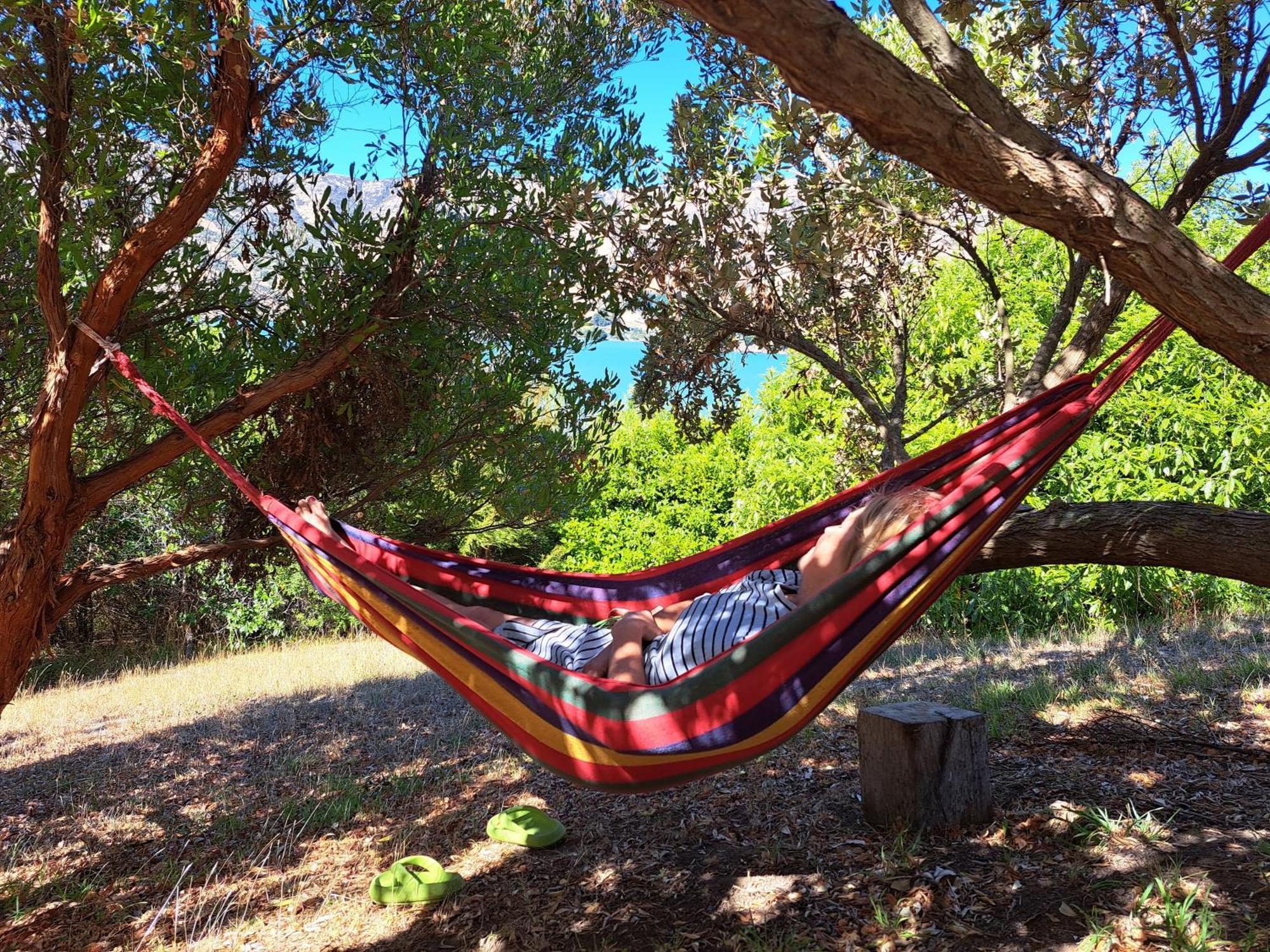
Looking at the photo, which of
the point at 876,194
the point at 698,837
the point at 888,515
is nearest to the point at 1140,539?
the point at 888,515

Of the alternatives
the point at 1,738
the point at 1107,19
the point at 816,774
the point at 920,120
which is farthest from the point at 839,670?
the point at 1,738

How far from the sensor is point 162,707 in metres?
4.82

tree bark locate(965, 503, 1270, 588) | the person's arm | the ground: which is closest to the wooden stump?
the ground

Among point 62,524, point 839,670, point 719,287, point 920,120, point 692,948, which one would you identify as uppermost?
point 719,287

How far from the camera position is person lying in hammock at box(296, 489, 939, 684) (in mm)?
2178

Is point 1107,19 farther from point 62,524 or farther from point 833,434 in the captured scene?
point 62,524

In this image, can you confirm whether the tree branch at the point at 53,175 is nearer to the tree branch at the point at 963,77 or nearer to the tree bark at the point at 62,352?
the tree bark at the point at 62,352

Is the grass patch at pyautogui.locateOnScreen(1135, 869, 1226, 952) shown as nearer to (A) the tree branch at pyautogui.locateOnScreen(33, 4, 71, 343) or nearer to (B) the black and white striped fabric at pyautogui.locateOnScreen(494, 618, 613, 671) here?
(B) the black and white striped fabric at pyautogui.locateOnScreen(494, 618, 613, 671)

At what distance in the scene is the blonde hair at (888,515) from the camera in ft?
7.22

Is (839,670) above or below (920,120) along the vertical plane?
below

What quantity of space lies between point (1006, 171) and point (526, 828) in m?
2.09

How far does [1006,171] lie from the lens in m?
1.32

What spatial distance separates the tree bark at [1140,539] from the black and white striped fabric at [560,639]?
921mm

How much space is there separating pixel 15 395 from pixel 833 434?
402cm
